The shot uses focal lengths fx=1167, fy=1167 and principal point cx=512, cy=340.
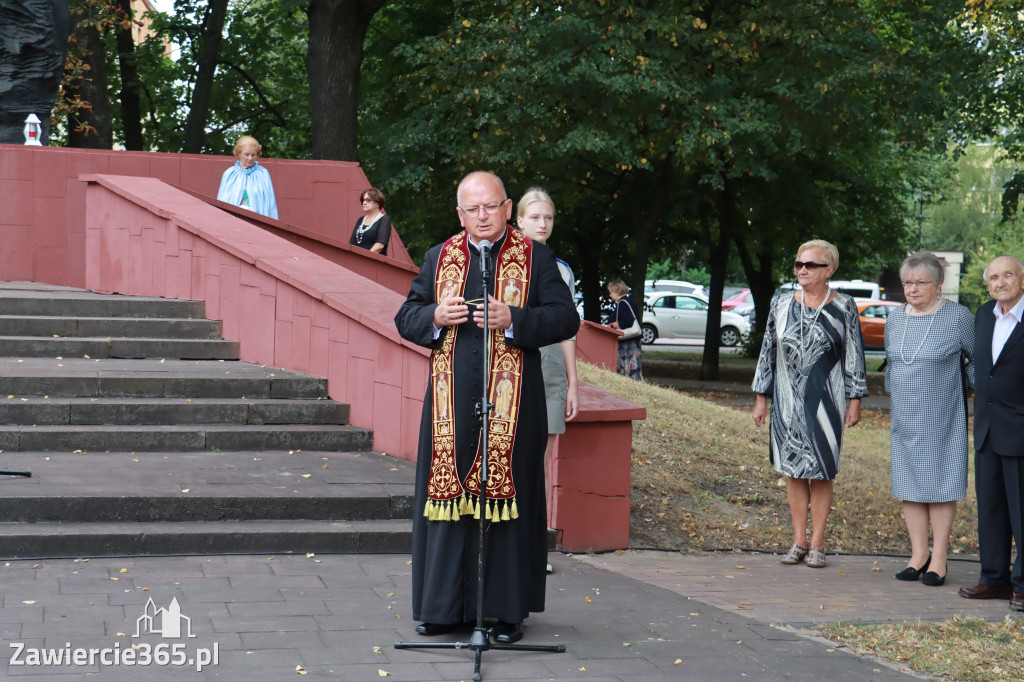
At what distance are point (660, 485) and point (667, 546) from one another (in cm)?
127

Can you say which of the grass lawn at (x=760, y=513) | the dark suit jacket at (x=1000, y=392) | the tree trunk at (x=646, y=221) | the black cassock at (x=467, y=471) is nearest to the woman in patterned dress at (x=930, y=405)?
the dark suit jacket at (x=1000, y=392)

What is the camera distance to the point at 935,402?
656cm

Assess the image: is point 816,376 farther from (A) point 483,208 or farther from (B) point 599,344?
(B) point 599,344

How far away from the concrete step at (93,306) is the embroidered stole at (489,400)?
5.47 metres

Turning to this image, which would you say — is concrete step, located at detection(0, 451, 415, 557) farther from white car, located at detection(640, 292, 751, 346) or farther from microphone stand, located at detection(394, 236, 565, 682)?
white car, located at detection(640, 292, 751, 346)

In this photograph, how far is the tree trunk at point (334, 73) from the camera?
17125mm

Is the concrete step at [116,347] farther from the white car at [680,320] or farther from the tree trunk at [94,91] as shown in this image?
the white car at [680,320]

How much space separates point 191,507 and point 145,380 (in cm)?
204

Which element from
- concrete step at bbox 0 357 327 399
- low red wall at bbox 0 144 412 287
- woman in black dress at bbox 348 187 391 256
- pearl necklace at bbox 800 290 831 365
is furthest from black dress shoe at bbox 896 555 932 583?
low red wall at bbox 0 144 412 287

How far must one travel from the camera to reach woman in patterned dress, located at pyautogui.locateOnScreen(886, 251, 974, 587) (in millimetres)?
6539

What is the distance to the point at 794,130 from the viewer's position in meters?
18.3

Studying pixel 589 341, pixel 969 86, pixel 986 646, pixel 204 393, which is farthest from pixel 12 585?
pixel 969 86

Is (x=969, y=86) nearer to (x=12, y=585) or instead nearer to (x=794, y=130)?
(x=794, y=130)

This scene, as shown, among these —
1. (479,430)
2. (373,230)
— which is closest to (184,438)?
(479,430)
